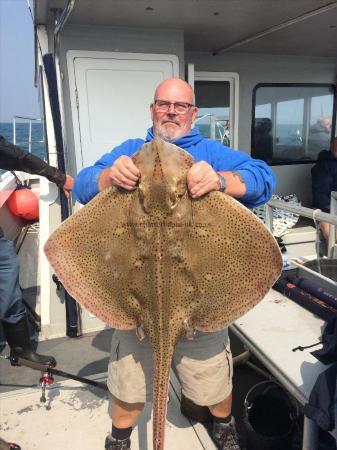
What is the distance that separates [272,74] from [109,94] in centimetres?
357

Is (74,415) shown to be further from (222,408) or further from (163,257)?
(163,257)

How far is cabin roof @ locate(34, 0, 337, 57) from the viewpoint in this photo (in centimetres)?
369

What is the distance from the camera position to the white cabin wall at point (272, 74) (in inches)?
246

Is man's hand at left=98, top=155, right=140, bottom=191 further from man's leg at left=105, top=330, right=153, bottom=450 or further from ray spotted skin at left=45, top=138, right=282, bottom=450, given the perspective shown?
man's leg at left=105, top=330, right=153, bottom=450

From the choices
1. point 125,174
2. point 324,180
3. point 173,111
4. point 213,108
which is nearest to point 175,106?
point 173,111

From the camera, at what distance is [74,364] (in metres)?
4.04

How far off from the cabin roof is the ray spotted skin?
2.60 metres

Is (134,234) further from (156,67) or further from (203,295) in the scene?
(156,67)

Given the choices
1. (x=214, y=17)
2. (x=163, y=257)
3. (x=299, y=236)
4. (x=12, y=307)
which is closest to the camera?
(x=163, y=257)

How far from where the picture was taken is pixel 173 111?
2230 millimetres

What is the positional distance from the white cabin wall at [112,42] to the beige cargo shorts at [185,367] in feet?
8.50

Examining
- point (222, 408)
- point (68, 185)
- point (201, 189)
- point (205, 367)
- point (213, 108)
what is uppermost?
point (213, 108)

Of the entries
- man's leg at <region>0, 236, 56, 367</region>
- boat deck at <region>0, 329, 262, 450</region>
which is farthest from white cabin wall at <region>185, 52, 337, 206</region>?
boat deck at <region>0, 329, 262, 450</region>

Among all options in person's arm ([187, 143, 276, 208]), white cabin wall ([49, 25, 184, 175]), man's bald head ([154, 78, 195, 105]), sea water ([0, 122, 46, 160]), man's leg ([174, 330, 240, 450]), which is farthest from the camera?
sea water ([0, 122, 46, 160])
